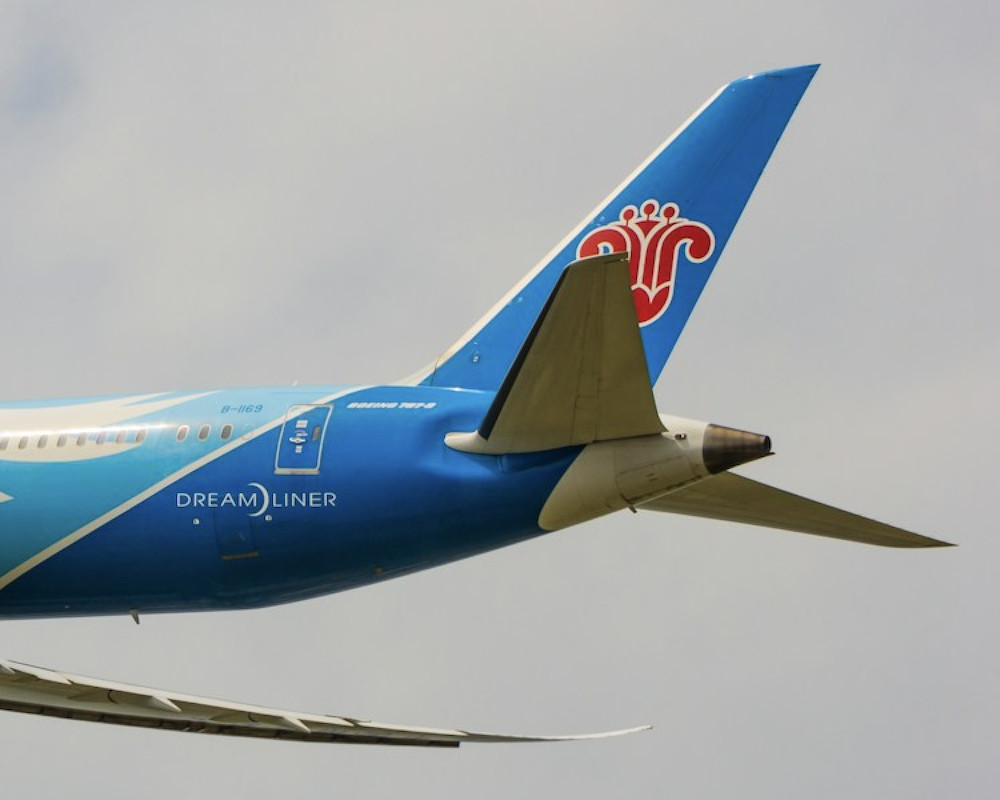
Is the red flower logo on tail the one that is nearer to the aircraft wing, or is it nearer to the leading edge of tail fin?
the leading edge of tail fin

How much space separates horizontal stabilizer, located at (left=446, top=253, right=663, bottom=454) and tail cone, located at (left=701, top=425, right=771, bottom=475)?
0.74 meters

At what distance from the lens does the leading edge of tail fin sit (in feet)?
125

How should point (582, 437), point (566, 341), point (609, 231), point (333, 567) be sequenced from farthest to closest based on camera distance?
point (609, 231) < point (333, 567) < point (582, 437) < point (566, 341)

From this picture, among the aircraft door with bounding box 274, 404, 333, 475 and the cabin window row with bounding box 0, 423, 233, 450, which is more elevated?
the cabin window row with bounding box 0, 423, 233, 450

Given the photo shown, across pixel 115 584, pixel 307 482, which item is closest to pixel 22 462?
pixel 115 584

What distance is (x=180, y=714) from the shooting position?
38219 mm

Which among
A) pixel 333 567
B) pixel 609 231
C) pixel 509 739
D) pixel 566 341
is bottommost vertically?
pixel 509 739

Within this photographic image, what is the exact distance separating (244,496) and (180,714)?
12.6 ft

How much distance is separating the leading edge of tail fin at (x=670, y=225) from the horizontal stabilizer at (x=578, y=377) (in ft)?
11.5

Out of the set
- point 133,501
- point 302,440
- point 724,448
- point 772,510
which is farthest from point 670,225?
point 133,501

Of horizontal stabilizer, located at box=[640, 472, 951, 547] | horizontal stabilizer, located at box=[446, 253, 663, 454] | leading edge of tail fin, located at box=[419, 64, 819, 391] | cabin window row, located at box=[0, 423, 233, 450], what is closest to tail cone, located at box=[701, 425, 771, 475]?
horizontal stabilizer, located at box=[446, 253, 663, 454]

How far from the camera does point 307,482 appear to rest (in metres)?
36.4

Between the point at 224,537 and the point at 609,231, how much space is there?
306 inches

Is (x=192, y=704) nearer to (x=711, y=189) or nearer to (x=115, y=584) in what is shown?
(x=115, y=584)
